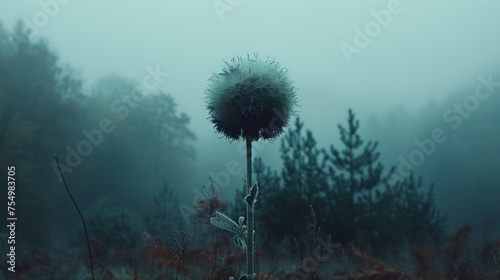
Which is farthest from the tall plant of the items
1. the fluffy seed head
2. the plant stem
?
the plant stem

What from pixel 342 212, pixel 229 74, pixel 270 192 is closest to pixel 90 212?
pixel 270 192

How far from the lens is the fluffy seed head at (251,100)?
3.08 m

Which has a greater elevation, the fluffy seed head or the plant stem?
the fluffy seed head

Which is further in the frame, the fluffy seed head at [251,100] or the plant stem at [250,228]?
the fluffy seed head at [251,100]

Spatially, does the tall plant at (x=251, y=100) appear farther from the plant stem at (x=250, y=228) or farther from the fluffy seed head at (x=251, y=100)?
the plant stem at (x=250, y=228)

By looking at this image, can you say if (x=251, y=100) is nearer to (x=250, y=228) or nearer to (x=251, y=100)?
(x=251, y=100)

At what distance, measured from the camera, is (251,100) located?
3.08 metres

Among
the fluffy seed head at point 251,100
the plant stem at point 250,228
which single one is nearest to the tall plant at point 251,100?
the fluffy seed head at point 251,100

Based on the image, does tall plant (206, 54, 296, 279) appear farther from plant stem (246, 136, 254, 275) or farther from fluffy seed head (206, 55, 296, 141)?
plant stem (246, 136, 254, 275)

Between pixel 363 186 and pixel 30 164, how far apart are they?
761 inches

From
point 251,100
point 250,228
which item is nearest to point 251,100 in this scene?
point 251,100

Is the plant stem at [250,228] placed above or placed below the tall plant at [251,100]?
below

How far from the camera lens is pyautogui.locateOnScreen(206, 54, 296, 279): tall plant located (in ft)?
10.1

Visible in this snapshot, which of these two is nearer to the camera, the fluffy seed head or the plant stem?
the plant stem
